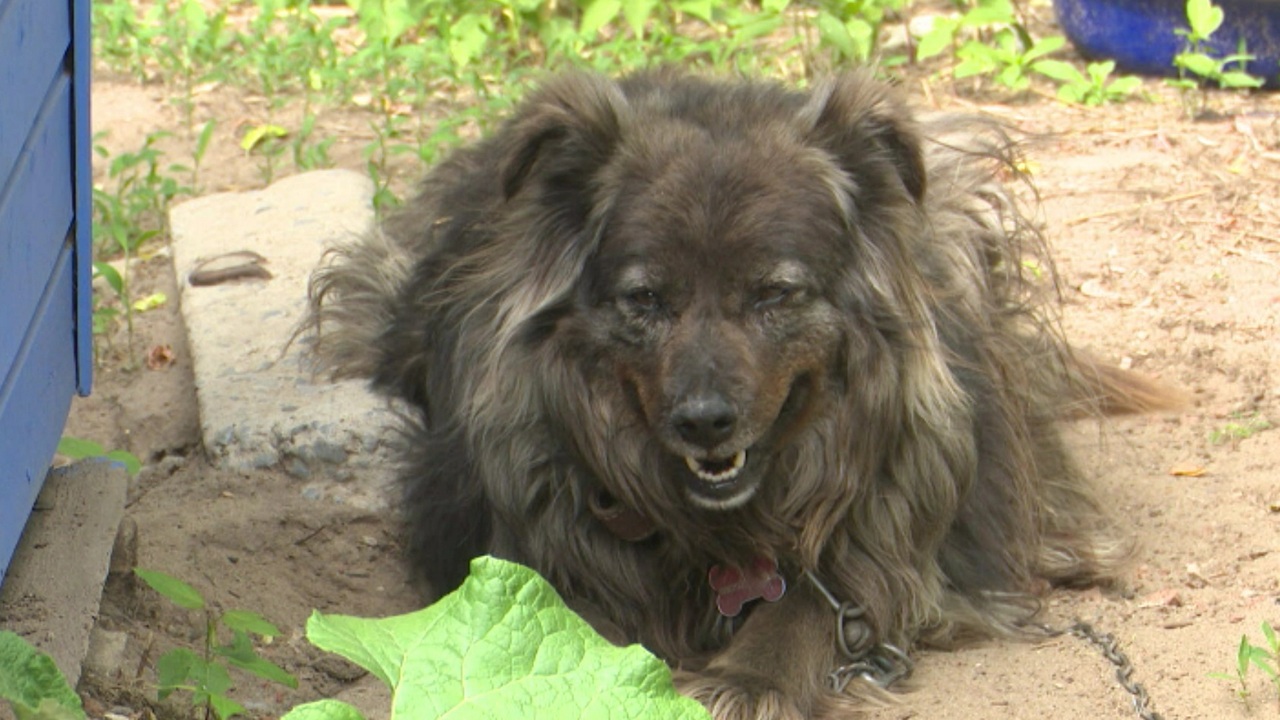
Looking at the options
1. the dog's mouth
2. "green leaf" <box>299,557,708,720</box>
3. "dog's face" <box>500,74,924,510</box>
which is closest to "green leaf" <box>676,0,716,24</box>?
"dog's face" <box>500,74,924,510</box>

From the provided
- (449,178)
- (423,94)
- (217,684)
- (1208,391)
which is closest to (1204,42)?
(1208,391)

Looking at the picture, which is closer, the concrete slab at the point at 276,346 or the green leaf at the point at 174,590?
the green leaf at the point at 174,590

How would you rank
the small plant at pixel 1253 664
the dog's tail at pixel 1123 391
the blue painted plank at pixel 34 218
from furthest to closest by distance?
the dog's tail at pixel 1123 391 < the small plant at pixel 1253 664 < the blue painted plank at pixel 34 218

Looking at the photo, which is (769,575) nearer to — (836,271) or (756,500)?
(756,500)

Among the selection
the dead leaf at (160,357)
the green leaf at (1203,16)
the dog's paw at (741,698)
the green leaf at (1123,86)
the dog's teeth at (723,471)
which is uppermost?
the green leaf at (1203,16)

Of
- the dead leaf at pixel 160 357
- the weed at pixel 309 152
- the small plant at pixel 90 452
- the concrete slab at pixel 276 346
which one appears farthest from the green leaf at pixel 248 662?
the weed at pixel 309 152

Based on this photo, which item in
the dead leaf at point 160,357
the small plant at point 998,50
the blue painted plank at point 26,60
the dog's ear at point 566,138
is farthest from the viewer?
the small plant at point 998,50

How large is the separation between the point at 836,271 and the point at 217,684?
5.00 feet

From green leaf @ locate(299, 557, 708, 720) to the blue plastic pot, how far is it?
5686 mm

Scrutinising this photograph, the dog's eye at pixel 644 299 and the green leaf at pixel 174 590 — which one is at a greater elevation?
the dog's eye at pixel 644 299

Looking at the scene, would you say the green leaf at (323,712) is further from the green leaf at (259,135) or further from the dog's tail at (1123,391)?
the green leaf at (259,135)

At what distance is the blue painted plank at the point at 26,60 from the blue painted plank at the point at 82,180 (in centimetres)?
6

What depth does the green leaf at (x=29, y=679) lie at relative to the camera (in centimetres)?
254

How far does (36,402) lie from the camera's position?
372 centimetres
